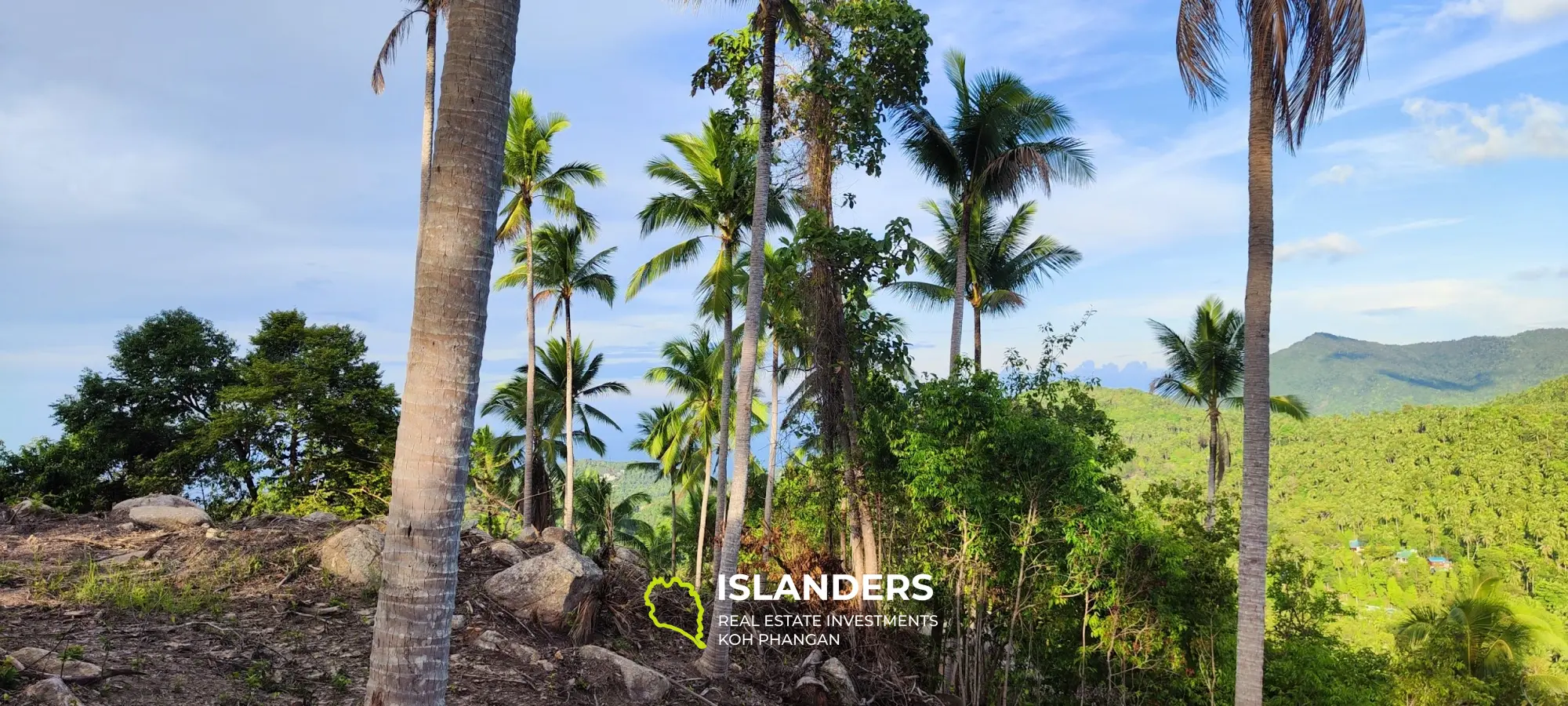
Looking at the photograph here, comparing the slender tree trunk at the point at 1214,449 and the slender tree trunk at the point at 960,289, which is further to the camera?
the slender tree trunk at the point at 1214,449

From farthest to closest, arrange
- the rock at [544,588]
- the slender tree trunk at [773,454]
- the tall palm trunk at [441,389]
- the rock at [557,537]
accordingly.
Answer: the slender tree trunk at [773,454]
the rock at [557,537]
the rock at [544,588]
the tall palm trunk at [441,389]

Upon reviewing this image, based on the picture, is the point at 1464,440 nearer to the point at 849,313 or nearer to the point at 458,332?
the point at 849,313

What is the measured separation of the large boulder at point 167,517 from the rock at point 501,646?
4.65 metres

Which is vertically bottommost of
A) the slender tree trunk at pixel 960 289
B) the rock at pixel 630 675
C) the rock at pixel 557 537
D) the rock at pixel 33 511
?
the rock at pixel 630 675

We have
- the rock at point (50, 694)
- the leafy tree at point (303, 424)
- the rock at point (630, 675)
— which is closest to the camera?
the rock at point (50, 694)

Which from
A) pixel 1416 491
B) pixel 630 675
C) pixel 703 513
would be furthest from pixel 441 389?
pixel 1416 491

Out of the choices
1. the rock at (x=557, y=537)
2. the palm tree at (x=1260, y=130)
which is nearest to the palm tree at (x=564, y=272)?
the rock at (x=557, y=537)

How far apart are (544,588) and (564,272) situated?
1215cm

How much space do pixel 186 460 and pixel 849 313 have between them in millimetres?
15596

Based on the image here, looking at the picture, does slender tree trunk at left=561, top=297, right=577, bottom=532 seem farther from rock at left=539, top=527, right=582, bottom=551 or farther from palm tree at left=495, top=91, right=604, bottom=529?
rock at left=539, top=527, right=582, bottom=551

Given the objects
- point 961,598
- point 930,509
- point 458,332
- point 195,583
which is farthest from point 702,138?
point 458,332

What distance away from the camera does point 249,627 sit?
23.7ft

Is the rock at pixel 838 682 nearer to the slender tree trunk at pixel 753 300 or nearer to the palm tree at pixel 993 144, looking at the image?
the slender tree trunk at pixel 753 300

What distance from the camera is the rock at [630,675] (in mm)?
8094
